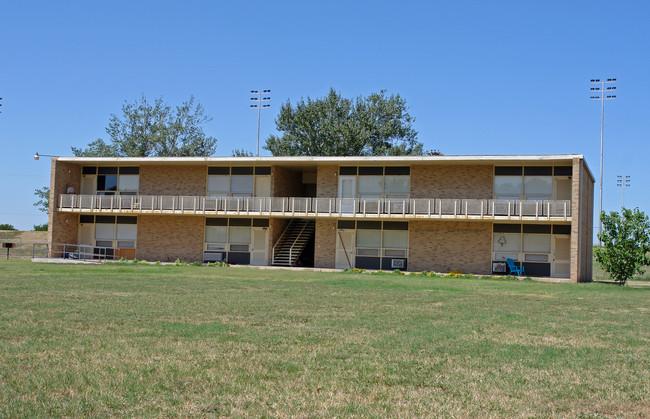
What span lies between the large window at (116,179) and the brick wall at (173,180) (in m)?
0.53

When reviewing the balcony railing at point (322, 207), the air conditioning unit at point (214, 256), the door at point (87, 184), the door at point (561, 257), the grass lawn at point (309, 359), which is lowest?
the grass lawn at point (309, 359)

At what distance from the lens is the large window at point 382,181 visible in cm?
3706

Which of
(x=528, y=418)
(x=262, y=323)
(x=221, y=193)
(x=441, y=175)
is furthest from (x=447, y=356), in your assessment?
(x=221, y=193)

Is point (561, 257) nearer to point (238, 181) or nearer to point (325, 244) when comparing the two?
point (325, 244)

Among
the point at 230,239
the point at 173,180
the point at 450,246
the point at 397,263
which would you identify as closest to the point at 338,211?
the point at 397,263

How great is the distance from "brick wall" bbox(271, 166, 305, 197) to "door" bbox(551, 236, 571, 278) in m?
15.4

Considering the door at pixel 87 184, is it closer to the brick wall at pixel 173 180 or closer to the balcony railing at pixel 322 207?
the balcony railing at pixel 322 207

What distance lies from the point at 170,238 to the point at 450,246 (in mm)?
16099

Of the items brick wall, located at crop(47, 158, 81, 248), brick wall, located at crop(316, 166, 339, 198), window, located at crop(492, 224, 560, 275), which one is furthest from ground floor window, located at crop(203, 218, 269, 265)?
window, located at crop(492, 224, 560, 275)

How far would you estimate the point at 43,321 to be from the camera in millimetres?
10555

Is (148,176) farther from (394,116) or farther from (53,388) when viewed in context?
(53,388)

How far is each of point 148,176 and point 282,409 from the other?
3675 centimetres

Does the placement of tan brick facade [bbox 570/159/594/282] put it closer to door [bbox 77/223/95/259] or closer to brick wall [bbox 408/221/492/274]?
brick wall [bbox 408/221/492/274]

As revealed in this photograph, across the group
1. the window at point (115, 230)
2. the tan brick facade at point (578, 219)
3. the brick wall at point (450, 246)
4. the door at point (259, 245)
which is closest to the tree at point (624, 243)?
the tan brick facade at point (578, 219)
